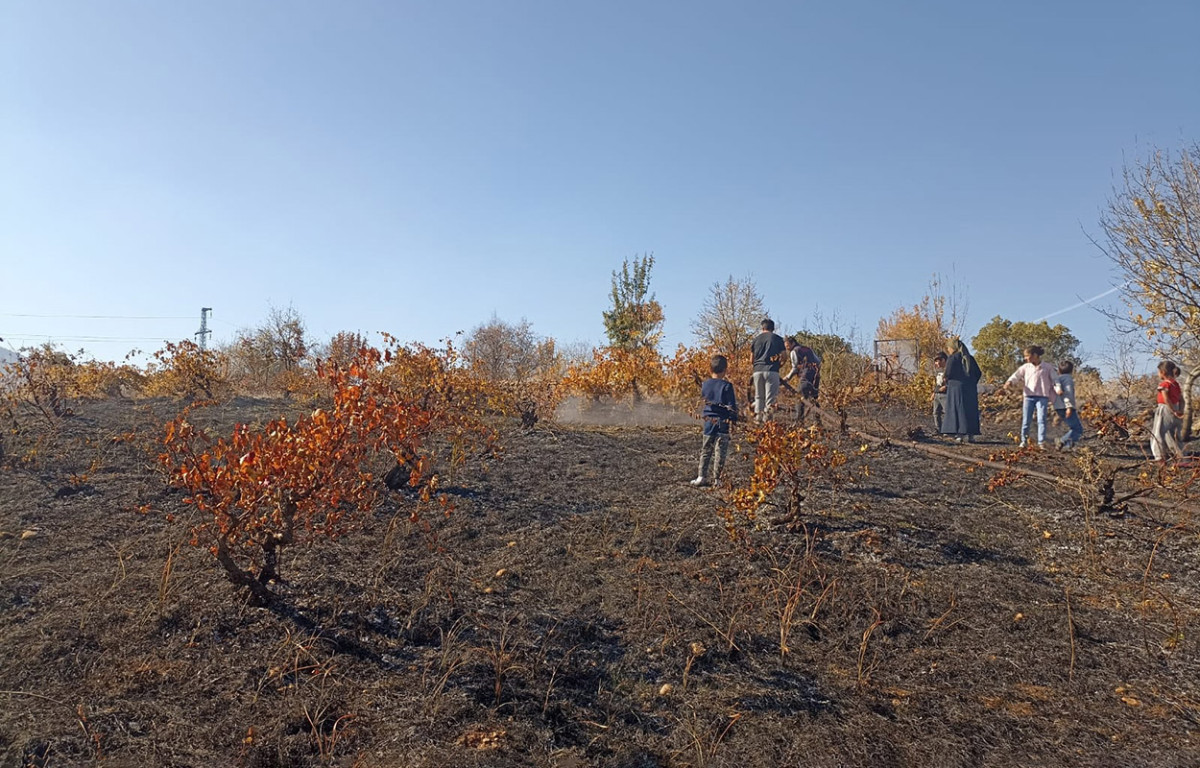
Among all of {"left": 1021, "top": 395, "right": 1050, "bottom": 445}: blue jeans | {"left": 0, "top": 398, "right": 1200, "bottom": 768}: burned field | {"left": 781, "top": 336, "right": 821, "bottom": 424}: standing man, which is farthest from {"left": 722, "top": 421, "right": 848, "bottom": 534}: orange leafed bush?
{"left": 1021, "top": 395, "right": 1050, "bottom": 445}: blue jeans

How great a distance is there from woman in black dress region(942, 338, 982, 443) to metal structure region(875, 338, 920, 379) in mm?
1578

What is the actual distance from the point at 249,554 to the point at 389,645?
1106mm

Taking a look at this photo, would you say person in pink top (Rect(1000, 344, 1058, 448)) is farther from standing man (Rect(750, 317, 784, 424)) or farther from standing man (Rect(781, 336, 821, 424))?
standing man (Rect(750, 317, 784, 424))

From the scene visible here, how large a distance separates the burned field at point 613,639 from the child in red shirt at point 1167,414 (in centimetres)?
278

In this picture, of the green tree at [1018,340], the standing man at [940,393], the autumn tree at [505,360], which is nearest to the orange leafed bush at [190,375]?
the autumn tree at [505,360]

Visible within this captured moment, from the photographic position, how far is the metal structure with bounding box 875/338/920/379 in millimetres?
12633

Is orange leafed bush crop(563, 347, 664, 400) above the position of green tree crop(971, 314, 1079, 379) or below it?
below

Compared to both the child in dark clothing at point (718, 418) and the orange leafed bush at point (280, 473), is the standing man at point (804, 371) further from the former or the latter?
the orange leafed bush at point (280, 473)

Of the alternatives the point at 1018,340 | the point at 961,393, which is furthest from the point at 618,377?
the point at 1018,340

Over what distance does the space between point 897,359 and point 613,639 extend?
11697 millimetres

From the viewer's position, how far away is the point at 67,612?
136 inches

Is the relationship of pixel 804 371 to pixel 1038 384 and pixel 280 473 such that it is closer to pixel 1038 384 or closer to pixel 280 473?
pixel 1038 384

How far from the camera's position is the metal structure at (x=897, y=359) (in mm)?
12633

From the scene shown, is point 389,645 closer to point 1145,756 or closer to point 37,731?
point 37,731
